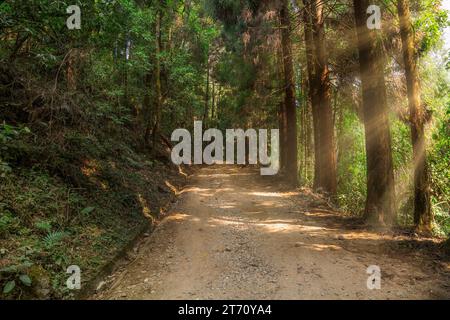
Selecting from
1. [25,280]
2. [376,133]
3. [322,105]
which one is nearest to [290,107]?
[322,105]

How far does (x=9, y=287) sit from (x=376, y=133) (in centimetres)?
777

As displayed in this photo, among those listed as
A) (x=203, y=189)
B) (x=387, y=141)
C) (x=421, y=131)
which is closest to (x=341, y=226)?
(x=387, y=141)

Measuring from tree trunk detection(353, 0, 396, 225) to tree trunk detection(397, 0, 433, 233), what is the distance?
0.65m

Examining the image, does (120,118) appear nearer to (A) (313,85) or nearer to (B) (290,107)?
(A) (313,85)

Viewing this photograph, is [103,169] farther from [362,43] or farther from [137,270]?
[362,43]

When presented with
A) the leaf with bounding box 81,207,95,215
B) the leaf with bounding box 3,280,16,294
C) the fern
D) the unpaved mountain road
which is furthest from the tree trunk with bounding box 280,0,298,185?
the leaf with bounding box 3,280,16,294

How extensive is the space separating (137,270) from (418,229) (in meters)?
5.87

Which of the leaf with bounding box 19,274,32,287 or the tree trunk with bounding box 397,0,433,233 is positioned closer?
the leaf with bounding box 19,274,32,287

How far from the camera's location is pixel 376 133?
7.91m

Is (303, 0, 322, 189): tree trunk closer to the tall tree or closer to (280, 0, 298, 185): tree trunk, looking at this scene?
the tall tree

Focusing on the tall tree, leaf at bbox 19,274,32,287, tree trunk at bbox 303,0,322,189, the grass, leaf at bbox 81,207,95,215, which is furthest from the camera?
tree trunk at bbox 303,0,322,189

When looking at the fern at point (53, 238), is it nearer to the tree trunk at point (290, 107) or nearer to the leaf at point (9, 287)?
the leaf at point (9, 287)

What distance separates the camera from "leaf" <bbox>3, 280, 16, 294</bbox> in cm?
418

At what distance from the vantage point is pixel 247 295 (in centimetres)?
480
